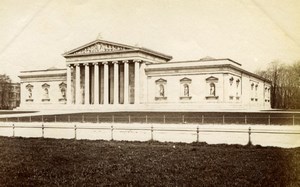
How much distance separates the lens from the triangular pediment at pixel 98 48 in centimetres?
5991

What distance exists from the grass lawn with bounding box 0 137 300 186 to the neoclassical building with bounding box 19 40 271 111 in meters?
37.3

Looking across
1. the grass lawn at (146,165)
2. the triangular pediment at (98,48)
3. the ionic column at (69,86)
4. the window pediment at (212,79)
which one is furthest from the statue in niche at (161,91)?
the grass lawn at (146,165)

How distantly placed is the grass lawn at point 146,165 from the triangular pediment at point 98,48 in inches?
1698

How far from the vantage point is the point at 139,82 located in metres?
59.6

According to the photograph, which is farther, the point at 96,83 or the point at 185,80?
the point at 96,83

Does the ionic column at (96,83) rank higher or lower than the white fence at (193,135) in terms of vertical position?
higher

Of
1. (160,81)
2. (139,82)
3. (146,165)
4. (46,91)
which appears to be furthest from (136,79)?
(146,165)

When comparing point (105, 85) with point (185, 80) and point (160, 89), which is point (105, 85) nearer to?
point (160, 89)

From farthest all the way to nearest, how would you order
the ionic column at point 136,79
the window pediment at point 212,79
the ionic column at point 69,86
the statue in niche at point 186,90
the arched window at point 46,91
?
the arched window at point 46,91, the ionic column at point 69,86, the ionic column at point 136,79, the statue in niche at point 186,90, the window pediment at point 212,79

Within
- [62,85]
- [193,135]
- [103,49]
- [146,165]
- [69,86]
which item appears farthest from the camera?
[62,85]

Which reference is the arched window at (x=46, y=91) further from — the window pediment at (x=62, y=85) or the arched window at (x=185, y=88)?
the arched window at (x=185, y=88)

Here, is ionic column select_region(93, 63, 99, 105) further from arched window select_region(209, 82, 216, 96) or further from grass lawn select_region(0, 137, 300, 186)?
grass lawn select_region(0, 137, 300, 186)

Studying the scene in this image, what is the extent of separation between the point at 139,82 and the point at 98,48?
28.9 ft

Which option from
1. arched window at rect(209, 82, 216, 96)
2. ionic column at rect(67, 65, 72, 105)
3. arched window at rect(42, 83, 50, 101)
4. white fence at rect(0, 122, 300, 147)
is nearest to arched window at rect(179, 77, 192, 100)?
arched window at rect(209, 82, 216, 96)
